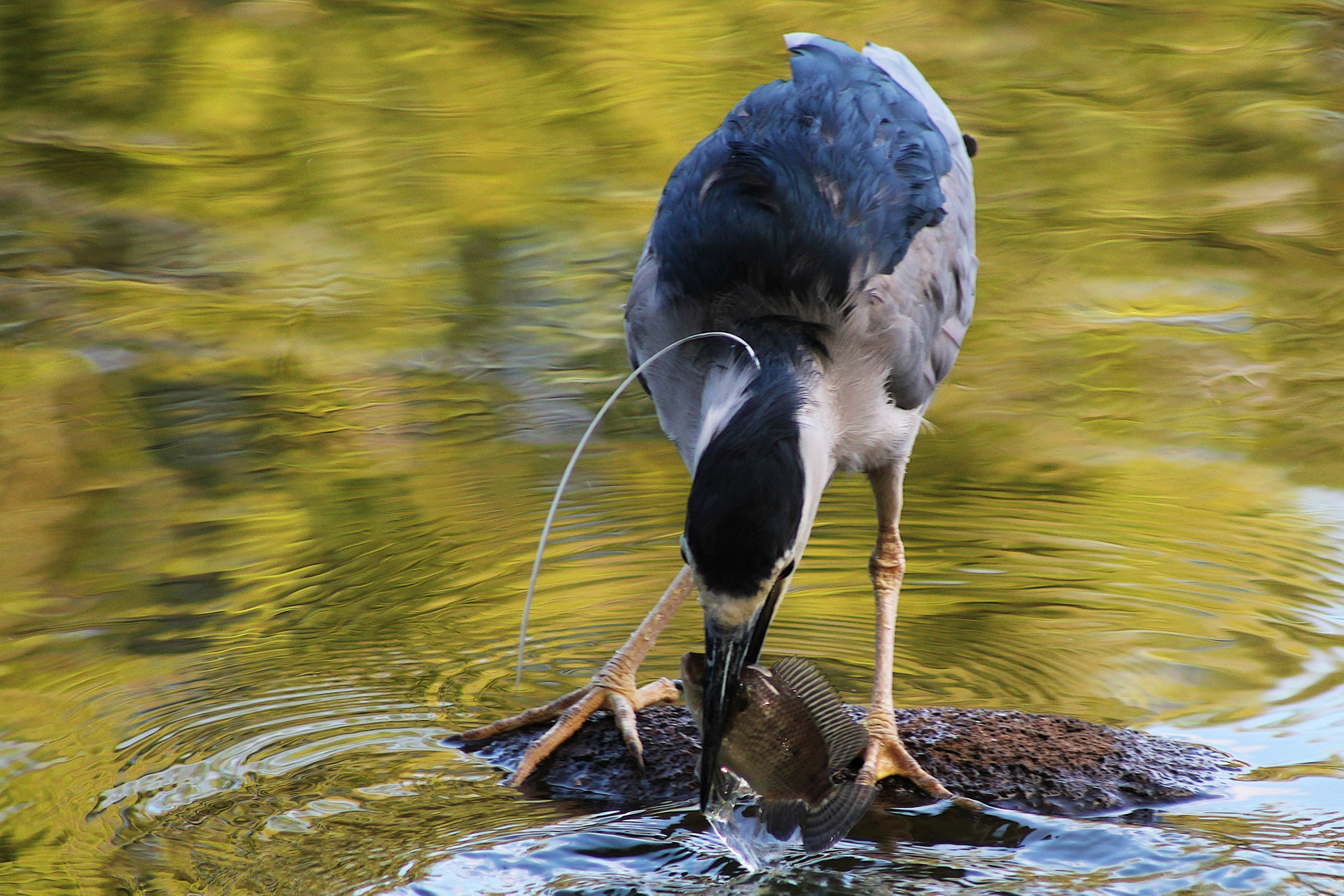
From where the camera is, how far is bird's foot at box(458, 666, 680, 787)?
15.0 ft

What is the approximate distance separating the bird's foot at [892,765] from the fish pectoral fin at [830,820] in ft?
1.06

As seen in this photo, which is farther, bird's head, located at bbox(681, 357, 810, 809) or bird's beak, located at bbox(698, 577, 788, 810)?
bird's beak, located at bbox(698, 577, 788, 810)

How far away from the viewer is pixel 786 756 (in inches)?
157

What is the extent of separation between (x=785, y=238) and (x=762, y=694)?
130 centimetres

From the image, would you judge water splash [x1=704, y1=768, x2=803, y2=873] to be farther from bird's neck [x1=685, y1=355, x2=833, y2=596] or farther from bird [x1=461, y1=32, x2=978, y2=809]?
bird's neck [x1=685, y1=355, x2=833, y2=596]

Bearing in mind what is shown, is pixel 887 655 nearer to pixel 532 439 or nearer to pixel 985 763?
pixel 985 763

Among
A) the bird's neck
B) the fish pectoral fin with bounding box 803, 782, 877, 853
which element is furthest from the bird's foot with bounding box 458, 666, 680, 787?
the bird's neck

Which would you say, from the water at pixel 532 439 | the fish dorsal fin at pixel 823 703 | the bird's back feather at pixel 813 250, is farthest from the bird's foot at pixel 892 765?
the bird's back feather at pixel 813 250

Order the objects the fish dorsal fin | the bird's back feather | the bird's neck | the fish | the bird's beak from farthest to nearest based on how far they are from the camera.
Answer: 1. the bird's back feather
2. the fish dorsal fin
3. the fish
4. the bird's beak
5. the bird's neck

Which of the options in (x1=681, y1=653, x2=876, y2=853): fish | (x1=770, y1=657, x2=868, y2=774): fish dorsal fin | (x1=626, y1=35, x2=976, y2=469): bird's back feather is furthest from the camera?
(x1=626, y1=35, x2=976, y2=469): bird's back feather

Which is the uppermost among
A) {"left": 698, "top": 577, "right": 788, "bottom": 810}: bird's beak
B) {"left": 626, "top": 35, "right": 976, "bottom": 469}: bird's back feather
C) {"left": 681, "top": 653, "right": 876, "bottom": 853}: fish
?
{"left": 626, "top": 35, "right": 976, "bottom": 469}: bird's back feather

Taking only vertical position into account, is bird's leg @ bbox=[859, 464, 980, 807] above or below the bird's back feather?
below

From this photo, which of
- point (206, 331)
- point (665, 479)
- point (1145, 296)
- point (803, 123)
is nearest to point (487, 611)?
point (665, 479)

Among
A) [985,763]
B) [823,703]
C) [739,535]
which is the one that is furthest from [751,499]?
[985,763]
